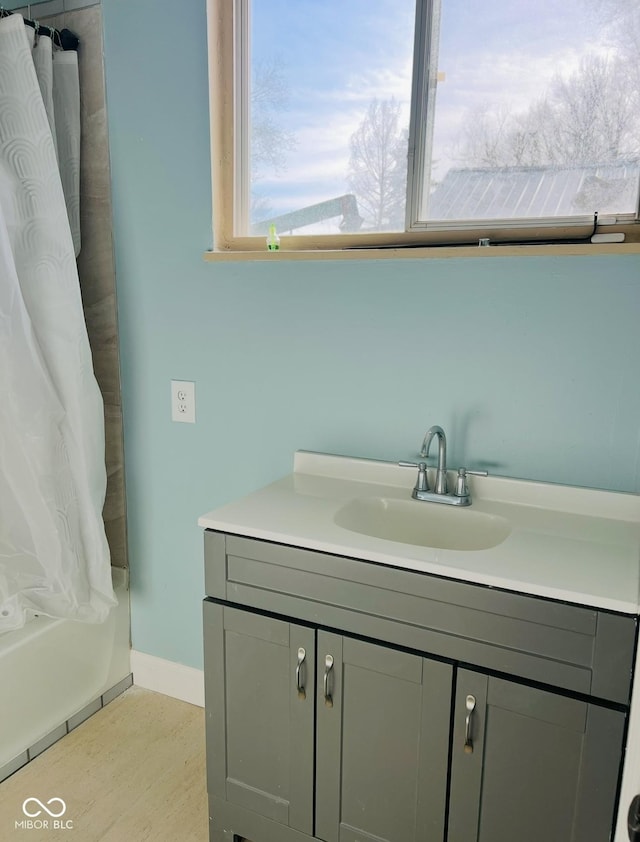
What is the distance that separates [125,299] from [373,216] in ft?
2.71

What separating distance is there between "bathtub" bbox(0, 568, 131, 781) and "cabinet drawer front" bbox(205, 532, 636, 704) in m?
0.74

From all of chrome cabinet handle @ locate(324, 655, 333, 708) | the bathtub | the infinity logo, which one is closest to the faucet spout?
chrome cabinet handle @ locate(324, 655, 333, 708)

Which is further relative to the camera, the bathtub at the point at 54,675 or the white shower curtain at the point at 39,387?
the bathtub at the point at 54,675

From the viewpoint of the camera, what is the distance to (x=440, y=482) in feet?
5.30

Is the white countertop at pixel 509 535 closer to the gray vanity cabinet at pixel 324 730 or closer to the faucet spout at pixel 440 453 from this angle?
the faucet spout at pixel 440 453

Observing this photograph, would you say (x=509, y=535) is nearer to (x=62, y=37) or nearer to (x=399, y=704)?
(x=399, y=704)

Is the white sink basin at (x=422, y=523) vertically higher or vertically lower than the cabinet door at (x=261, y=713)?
higher

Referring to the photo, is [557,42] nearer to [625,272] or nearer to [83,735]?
[625,272]

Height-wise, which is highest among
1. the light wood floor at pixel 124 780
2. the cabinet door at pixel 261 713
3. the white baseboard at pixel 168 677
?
the cabinet door at pixel 261 713

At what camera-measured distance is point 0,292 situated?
1.69m

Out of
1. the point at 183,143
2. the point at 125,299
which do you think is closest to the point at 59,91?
the point at 183,143

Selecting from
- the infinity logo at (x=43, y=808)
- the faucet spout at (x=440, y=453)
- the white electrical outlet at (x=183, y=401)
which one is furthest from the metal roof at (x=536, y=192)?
the infinity logo at (x=43, y=808)

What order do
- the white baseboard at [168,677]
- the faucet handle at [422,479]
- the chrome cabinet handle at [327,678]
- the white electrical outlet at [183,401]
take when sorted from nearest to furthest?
the chrome cabinet handle at [327,678], the faucet handle at [422,479], the white electrical outlet at [183,401], the white baseboard at [168,677]

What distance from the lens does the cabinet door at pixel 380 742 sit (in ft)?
4.23
